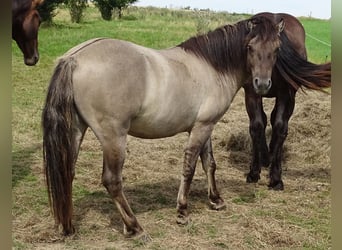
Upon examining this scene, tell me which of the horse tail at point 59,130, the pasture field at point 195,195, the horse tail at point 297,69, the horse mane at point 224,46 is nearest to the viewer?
the horse tail at point 59,130

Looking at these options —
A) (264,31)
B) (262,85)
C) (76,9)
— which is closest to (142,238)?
(262,85)

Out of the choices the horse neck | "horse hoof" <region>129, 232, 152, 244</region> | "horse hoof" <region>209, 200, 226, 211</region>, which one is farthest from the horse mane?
"horse hoof" <region>129, 232, 152, 244</region>

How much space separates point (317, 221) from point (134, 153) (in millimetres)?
2791

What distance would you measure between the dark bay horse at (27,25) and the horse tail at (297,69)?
97.1 inches

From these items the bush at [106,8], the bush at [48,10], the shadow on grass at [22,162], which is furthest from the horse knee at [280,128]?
the bush at [106,8]

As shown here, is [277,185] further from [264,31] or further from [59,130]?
[59,130]

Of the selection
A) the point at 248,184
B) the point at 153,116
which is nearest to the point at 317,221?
the point at 248,184

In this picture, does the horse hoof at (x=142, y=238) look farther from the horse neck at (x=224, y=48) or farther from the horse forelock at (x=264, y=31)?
the horse forelock at (x=264, y=31)

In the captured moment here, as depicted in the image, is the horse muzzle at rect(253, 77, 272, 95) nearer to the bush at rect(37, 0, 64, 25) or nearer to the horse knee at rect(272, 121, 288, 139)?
the horse knee at rect(272, 121, 288, 139)

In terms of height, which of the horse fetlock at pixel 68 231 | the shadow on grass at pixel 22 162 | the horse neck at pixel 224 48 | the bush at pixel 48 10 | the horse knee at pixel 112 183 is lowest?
the shadow on grass at pixel 22 162

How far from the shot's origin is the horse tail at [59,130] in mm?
3057

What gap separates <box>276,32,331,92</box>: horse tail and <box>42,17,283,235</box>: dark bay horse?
1.94 feet

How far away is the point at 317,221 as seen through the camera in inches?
155

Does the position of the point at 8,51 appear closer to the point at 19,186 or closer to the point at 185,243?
the point at 185,243
